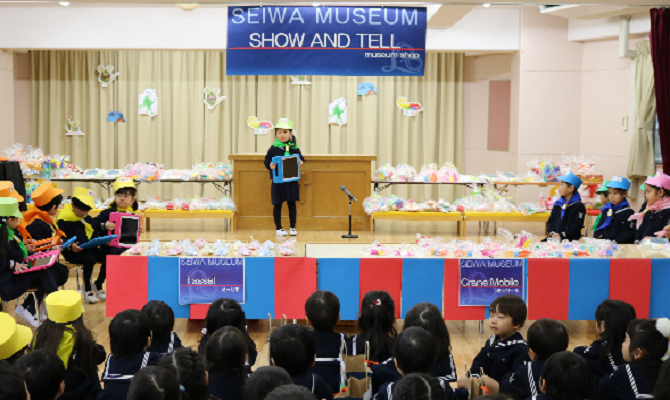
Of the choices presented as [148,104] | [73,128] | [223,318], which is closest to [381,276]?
[223,318]

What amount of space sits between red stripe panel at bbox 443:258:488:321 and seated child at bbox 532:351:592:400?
7.74 feet

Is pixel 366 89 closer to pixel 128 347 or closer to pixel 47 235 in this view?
pixel 47 235

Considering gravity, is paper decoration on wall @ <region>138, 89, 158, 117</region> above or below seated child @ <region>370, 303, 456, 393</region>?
above

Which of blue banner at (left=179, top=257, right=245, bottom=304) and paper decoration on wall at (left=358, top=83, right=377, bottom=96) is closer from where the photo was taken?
blue banner at (left=179, top=257, right=245, bottom=304)

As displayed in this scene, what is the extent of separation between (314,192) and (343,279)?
4316 mm

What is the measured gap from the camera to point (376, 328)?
3289 mm

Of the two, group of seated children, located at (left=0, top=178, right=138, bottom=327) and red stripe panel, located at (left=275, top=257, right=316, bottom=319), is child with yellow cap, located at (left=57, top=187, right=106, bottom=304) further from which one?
red stripe panel, located at (left=275, top=257, right=316, bottom=319)

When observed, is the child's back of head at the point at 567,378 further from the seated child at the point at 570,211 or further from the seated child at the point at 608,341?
the seated child at the point at 570,211

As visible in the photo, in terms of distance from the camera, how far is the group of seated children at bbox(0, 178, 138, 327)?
4395 mm

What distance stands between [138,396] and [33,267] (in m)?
2.91

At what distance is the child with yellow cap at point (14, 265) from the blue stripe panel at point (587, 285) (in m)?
3.84

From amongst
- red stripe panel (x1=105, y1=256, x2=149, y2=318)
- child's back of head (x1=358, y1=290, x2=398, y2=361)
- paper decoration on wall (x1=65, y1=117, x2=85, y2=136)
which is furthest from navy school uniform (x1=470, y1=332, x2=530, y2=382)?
paper decoration on wall (x1=65, y1=117, x2=85, y2=136)

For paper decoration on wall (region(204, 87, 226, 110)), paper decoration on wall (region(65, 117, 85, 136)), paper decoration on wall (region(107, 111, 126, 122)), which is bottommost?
paper decoration on wall (region(65, 117, 85, 136))

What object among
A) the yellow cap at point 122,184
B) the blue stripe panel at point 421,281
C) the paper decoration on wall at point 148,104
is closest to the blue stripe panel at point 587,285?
the blue stripe panel at point 421,281
